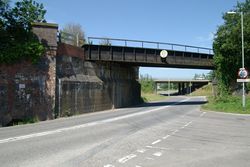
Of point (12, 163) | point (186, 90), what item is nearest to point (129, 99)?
point (12, 163)

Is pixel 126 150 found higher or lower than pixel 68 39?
lower

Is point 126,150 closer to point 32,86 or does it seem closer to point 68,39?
point 32,86

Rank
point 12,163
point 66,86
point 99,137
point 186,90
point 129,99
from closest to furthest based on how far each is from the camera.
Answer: point 12,163 → point 99,137 → point 66,86 → point 129,99 → point 186,90

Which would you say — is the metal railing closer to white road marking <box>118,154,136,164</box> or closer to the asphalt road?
the asphalt road

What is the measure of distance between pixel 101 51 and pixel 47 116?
493 inches

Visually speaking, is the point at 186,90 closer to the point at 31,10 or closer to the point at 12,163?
the point at 31,10

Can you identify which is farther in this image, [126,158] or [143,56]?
[143,56]

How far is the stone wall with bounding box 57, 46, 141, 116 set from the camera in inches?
1038

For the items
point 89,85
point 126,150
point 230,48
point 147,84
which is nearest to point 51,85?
point 89,85

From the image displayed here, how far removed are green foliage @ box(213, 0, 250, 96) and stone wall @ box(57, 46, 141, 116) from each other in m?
11.9

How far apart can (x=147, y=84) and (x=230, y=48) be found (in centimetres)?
7675

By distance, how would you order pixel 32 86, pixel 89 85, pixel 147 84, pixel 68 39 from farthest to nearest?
pixel 147 84 < pixel 89 85 < pixel 68 39 < pixel 32 86

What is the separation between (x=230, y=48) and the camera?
38125 millimetres

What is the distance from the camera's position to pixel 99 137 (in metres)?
12.2
